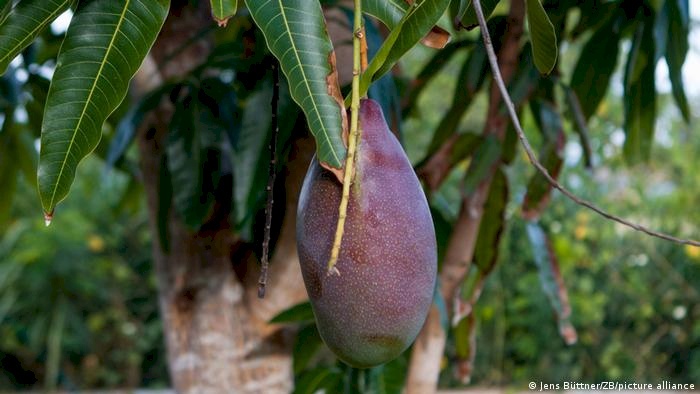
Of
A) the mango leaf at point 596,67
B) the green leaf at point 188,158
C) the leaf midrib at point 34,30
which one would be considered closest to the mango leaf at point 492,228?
the mango leaf at point 596,67

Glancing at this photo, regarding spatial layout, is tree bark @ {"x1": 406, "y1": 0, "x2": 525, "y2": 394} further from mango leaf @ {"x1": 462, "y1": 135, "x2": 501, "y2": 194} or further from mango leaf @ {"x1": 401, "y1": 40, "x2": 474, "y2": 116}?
mango leaf @ {"x1": 401, "y1": 40, "x2": 474, "y2": 116}

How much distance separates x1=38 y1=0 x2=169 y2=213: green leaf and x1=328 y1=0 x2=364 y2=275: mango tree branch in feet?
0.36

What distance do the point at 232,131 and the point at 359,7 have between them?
1.68ft

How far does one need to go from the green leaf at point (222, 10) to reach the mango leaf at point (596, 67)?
0.62m

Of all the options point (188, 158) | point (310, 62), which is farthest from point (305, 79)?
point (188, 158)

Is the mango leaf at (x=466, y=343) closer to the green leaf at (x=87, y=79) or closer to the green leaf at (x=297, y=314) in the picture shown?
the green leaf at (x=297, y=314)

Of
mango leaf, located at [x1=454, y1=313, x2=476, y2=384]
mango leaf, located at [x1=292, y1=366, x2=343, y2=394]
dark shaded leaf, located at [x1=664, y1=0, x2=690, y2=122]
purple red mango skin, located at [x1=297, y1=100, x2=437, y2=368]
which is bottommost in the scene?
mango leaf, located at [x1=454, y1=313, x2=476, y2=384]

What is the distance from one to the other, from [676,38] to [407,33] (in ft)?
1.70

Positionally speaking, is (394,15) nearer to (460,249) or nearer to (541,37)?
(541,37)

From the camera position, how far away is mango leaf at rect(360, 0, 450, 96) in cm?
45

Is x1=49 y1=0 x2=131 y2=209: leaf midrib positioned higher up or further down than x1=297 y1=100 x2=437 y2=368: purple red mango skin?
higher up

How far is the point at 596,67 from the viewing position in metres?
1.02

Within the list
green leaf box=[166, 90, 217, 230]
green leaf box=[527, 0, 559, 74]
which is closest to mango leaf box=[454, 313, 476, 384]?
green leaf box=[166, 90, 217, 230]

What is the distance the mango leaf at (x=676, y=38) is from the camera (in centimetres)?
87
